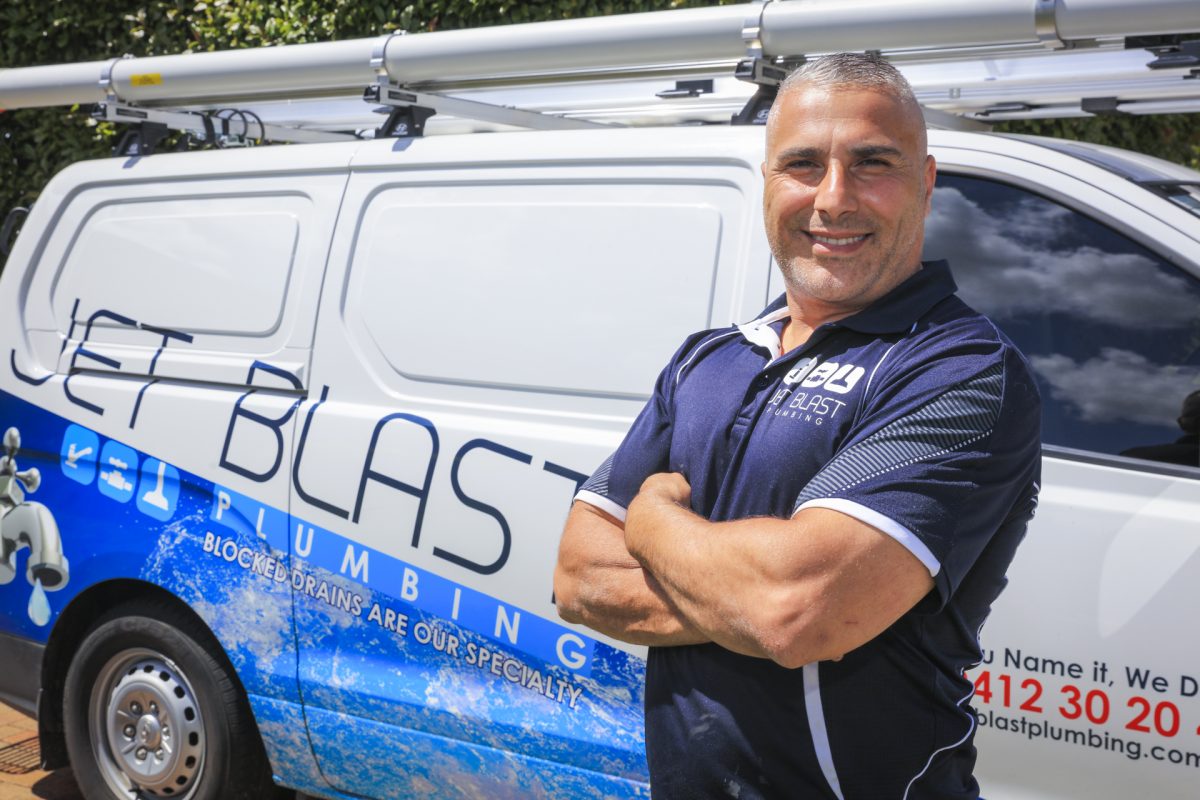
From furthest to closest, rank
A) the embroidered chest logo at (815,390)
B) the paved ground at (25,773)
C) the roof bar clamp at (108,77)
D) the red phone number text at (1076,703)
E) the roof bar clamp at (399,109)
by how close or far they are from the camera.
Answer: the paved ground at (25,773), the roof bar clamp at (108,77), the roof bar clamp at (399,109), the red phone number text at (1076,703), the embroidered chest logo at (815,390)

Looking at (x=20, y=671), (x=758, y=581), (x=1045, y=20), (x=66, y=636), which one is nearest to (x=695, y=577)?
(x=758, y=581)

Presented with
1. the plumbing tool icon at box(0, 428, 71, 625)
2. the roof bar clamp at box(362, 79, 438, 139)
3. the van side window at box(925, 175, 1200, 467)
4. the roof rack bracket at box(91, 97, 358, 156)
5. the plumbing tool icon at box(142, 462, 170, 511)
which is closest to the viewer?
the van side window at box(925, 175, 1200, 467)

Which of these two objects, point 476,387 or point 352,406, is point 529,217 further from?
point 352,406

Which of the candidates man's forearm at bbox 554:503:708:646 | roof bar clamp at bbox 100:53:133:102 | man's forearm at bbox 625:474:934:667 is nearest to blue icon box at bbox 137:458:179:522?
roof bar clamp at bbox 100:53:133:102

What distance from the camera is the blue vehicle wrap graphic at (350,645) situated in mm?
3125

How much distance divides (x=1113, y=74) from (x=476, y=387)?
180 centimetres

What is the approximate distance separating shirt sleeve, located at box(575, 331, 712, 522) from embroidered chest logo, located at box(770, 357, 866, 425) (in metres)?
0.24

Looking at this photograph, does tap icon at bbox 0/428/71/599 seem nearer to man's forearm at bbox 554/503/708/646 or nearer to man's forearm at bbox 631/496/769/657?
man's forearm at bbox 554/503/708/646

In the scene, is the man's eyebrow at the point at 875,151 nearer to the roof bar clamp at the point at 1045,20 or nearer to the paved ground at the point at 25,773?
the roof bar clamp at the point at 1045,20

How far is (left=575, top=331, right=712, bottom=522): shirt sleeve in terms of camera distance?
6.55 ft

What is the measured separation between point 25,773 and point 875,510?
13.5 ft

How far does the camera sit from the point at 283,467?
141 inches

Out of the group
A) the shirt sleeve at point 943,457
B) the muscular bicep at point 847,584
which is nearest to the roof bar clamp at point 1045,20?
the shirt sleeve at point 943,457

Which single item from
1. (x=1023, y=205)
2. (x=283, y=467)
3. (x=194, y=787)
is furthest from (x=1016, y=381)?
(x=194, y=787)
